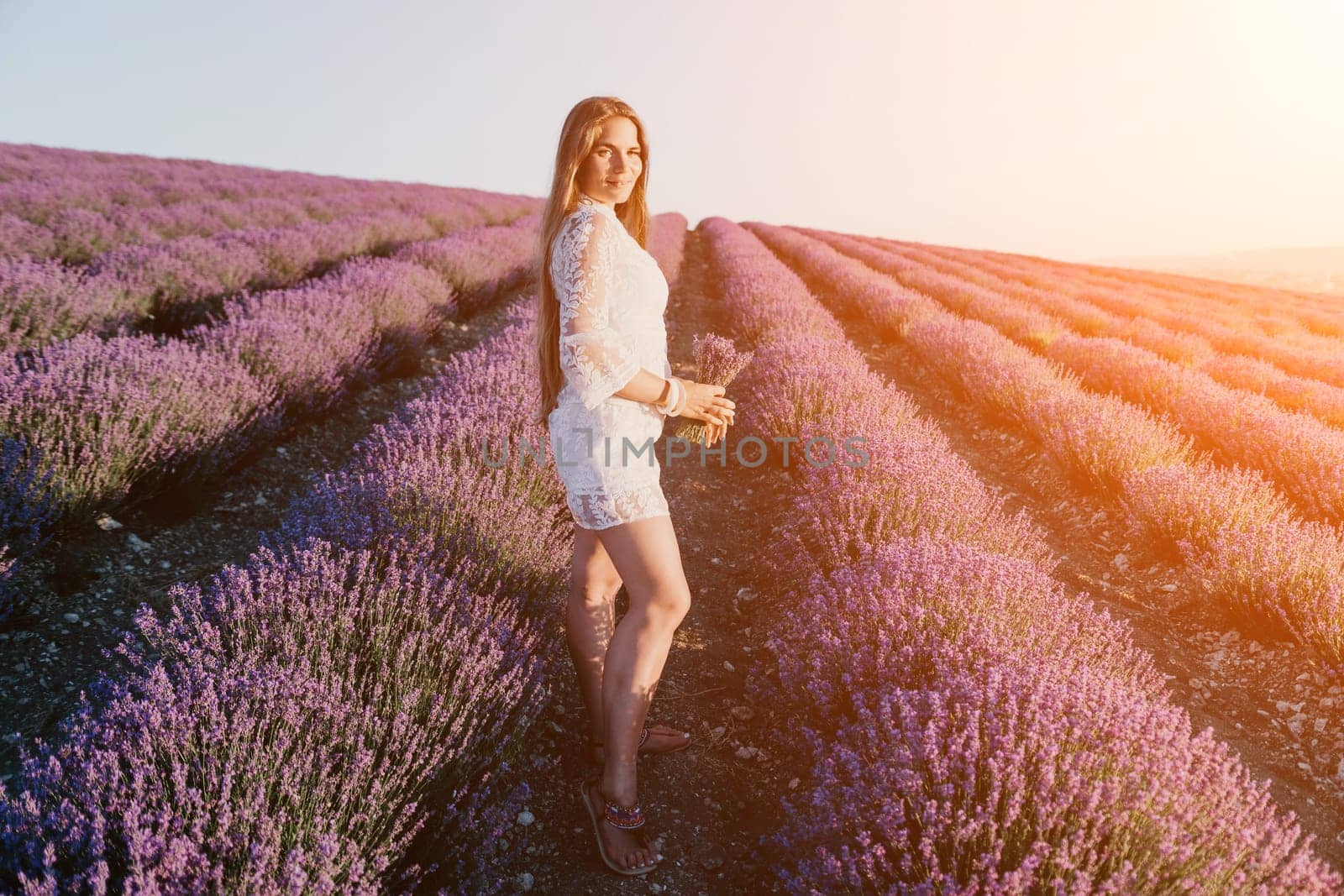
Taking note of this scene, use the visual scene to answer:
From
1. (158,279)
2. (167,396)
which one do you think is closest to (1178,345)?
(167,396)

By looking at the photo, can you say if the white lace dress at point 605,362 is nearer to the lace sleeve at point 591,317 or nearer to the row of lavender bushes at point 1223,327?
the lace sleeve at point 591,317

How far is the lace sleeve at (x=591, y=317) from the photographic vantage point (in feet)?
4.84

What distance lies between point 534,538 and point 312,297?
155 inches

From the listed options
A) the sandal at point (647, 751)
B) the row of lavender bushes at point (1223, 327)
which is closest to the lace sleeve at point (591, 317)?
the sandal at point (647, 751)

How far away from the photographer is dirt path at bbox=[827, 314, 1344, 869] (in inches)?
89.7

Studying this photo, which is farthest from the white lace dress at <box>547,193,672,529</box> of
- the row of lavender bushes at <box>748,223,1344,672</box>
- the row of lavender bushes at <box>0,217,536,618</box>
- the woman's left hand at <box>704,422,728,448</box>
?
the row of lavender bushes at <box>748,223,1344,672</box>

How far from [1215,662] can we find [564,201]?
3.27m

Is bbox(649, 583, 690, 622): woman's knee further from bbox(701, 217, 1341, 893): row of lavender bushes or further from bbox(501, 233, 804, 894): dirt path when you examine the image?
bbox(501, 233, 804, 894): dirt path

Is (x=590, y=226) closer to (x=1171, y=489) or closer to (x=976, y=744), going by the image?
(x=976, y=744)

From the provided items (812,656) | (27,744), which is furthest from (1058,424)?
(27,744)

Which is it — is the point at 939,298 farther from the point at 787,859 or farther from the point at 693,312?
the point at 787,859

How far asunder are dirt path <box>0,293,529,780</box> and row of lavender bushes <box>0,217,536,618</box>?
0.11 metres

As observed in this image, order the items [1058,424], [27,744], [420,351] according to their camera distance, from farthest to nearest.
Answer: [420,351] → [1058,424] → [27,744]

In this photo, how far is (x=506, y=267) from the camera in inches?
370
